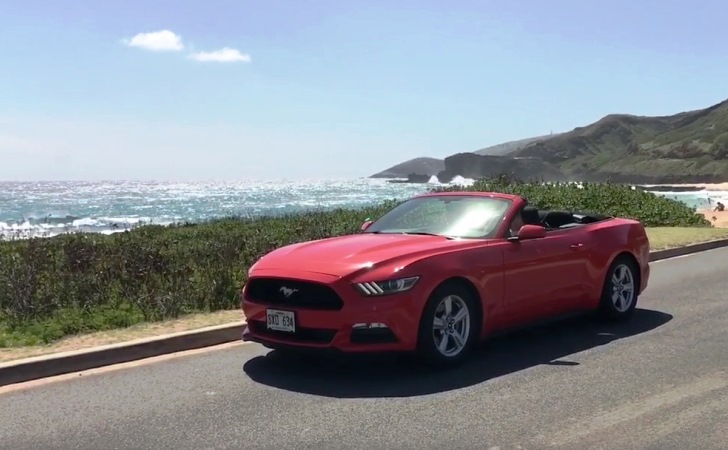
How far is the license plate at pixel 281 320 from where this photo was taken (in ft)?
20.8

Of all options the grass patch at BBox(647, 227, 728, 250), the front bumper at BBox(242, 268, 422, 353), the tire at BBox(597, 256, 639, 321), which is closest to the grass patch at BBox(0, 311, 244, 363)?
the front bumper at BBox(242, 268, 422, 353)

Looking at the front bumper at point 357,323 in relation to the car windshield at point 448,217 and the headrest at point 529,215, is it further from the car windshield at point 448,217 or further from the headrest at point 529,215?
the headrest at point 529,215

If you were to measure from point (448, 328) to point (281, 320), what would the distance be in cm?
139

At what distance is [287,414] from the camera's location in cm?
550

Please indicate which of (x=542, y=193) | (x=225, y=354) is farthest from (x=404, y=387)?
(x=542, y=193)

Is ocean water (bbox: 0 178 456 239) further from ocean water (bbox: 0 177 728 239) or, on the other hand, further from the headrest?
the headrest

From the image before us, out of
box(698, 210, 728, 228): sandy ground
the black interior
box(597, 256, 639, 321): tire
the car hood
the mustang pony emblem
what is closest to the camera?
the car hood

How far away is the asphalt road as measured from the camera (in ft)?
16.3

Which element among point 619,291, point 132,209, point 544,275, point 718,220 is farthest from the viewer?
point 132,209

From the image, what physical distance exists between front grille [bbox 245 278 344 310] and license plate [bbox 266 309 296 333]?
70mm

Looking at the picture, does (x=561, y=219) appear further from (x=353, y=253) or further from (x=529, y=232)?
(x=353, y=253)

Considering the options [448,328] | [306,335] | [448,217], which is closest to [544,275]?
[448,217]

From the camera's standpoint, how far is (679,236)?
62.3 ft

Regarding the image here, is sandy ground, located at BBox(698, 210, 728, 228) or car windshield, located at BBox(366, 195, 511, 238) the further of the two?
sandy ground, located at BBox(698, 210, 728, 228)
